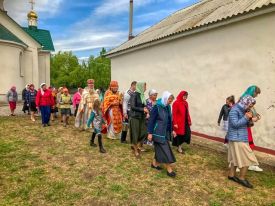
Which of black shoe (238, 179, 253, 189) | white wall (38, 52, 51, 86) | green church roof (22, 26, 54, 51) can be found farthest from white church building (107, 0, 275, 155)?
green church roof (22, 26, 54, 51)

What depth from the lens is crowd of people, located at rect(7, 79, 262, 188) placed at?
19.5 feet

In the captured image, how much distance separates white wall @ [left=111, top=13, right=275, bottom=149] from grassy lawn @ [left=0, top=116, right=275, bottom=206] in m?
2.08

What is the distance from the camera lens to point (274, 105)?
8516 millimetres

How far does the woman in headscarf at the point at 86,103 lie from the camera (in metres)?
10.7

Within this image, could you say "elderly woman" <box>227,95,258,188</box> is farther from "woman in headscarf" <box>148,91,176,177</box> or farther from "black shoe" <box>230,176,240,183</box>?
"woman in headscarf" <box>148,91,176,177</box>

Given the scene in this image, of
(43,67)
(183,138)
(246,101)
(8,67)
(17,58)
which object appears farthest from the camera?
(43,67)

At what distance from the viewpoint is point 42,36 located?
3622cm

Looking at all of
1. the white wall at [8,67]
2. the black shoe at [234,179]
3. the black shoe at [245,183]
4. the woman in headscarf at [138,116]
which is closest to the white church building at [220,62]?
the black shoe at [234,179]

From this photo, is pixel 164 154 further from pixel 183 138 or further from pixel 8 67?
pixel 8 67

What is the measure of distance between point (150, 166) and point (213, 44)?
555 cm

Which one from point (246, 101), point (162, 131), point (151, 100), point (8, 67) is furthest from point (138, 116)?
point (8, 67)

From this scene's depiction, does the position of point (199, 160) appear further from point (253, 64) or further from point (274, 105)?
point (253, 64)

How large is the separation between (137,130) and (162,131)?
1.46 metres

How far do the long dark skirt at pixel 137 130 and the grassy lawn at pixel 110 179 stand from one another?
1.72 feet
